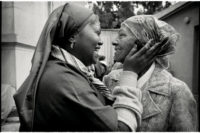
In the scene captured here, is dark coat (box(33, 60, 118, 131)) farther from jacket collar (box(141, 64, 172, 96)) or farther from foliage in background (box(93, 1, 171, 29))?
foliage in background (box(93, 1, 171, 29))

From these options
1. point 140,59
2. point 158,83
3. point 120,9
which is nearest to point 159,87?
point 158,83

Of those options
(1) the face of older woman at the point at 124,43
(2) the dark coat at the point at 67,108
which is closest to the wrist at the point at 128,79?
(2) the dark coat at the point at 67,108

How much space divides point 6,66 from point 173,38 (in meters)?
3.72

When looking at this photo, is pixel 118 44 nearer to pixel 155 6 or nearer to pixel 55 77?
pixel 55 77

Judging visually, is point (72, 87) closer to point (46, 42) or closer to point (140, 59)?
point (46, 42)

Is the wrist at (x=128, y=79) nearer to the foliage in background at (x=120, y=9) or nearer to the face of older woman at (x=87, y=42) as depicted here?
the face of older woman at (x=87, y=42)

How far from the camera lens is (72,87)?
4.05 feet

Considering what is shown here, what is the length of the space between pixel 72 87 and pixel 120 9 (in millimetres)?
22924

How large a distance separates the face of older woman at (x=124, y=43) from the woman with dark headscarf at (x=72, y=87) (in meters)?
0.29

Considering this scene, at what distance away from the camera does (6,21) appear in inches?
175

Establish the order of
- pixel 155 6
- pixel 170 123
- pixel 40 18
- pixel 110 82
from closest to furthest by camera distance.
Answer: pixel 170 123
pixel 110 82
pixel 40 18
pixel 155 6

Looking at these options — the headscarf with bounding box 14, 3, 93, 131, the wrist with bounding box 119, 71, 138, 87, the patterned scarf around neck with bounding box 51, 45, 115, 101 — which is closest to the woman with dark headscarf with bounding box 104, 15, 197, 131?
the wrist with bounding box 119, 71, 138, 87

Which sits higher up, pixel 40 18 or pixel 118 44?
pixel 40 18

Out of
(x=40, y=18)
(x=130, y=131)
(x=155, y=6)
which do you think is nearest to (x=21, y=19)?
(x=40, y=18)
